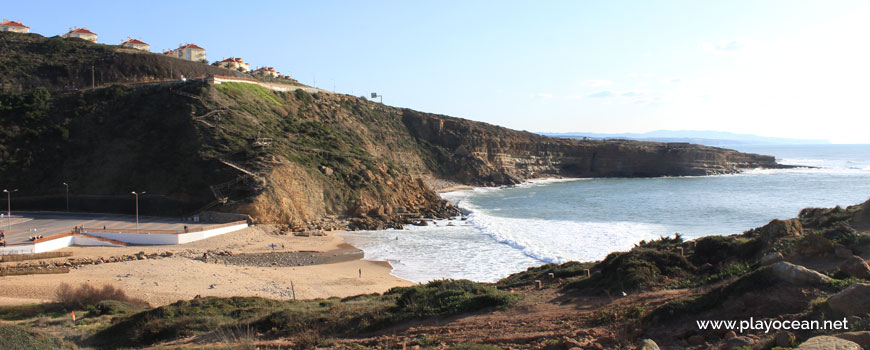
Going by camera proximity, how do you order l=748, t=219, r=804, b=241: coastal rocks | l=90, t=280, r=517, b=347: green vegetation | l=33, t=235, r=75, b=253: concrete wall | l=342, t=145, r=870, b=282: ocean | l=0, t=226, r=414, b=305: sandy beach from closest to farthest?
Result: l=90, t=280, r=517, b=347: green vegetation < l=748, t=219, r=804, b=241: coastal rocks < l=0, t=226, r=414, b=305: sandy beach < l=33, t=235, r=75, b=253: concrete wall < l=342, t=145, r=870, b=282: ocean

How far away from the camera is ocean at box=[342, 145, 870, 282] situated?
1027 inches

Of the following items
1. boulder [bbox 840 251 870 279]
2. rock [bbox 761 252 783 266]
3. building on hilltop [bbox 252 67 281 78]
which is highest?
building on hilltop [bbox 252 67 281 78]

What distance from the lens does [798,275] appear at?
7629 mm

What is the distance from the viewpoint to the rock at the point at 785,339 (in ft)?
18.6

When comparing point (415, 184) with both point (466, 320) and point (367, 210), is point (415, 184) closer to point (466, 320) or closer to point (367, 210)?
point (367, 210)

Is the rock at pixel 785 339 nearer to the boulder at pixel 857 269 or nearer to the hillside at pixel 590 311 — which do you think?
the hillside at pixel 590 311

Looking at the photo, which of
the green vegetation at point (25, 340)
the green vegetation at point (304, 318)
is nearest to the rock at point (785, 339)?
the green vegetation at point (304, 318)

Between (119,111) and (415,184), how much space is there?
25934mm

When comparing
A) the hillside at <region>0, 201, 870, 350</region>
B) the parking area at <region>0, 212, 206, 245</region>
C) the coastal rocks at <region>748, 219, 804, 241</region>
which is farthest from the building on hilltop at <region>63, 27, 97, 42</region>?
the coastal rocks at <region>748, 219, 804, 241</region>

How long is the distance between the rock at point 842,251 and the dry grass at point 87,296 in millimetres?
18747

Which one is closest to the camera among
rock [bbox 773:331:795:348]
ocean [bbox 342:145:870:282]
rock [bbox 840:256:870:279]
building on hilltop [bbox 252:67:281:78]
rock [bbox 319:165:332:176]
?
rock [bbox 773:331:795:348]

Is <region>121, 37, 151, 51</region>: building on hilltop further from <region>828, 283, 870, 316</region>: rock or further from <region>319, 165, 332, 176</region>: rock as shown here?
<region>828, 283, 870, 316</region>: rock

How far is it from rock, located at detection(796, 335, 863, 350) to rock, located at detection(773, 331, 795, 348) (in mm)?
579

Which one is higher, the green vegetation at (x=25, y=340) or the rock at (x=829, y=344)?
the rock at (x=829, y=344)
